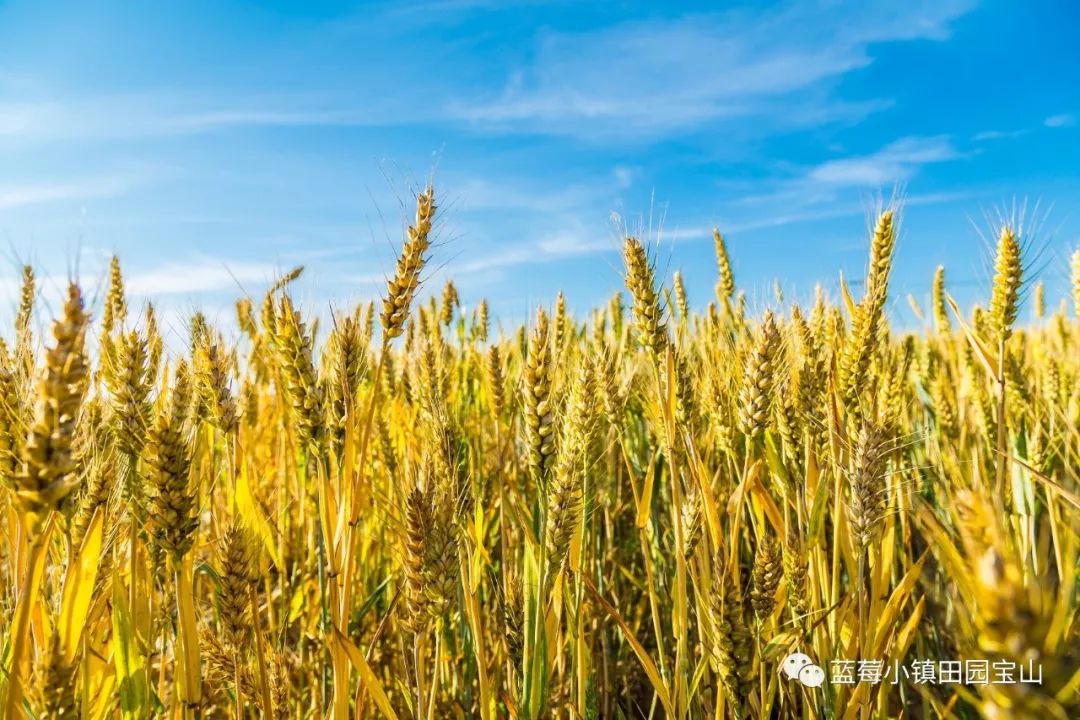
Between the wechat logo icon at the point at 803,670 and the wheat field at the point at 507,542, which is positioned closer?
the wheat field at the point at 507,542

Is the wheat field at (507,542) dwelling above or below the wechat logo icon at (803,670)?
above

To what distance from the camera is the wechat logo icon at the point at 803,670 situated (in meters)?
1.85

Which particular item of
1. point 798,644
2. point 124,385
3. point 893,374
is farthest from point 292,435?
point 893,374

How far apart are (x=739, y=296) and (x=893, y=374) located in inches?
35.2

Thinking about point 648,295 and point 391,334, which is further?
point 648,295

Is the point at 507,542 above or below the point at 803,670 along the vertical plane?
above

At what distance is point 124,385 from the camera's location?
66.0 inches

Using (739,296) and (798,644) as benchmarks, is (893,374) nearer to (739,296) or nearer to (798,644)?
(739,296)

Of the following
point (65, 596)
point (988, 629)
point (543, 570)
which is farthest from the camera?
point (543, 570)

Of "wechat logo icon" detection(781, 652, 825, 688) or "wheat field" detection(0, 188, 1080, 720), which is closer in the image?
"wheat field" detection(0, 188, 1080, 720)

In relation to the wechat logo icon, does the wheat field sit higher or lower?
higher

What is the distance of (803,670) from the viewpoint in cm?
188

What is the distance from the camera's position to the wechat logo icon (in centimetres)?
185

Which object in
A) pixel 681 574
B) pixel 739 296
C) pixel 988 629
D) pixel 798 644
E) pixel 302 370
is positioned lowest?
pixel 798 644
